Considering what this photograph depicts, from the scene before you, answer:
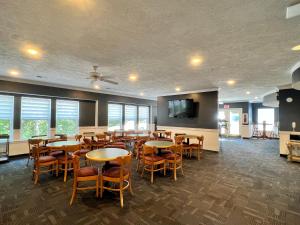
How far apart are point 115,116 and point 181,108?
3744 millimetres

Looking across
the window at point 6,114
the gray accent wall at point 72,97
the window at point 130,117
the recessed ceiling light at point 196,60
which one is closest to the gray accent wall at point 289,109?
the recessed ceiling light at point 196,60

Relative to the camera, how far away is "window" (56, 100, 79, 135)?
258 inches

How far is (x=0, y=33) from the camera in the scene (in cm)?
245

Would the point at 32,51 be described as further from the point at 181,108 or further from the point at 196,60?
the point at 181,108

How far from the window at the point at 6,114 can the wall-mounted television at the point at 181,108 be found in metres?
6.71

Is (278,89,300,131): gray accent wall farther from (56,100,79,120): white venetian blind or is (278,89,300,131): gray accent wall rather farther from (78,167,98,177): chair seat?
(56,100,79,120): white venetian blind

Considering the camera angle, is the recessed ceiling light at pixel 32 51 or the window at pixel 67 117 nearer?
the recessed ceiling light at pixel 32 51

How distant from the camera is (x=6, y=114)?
5.36m

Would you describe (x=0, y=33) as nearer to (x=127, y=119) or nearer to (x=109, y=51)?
(x=109, y=51)

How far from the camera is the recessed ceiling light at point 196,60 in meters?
3.38

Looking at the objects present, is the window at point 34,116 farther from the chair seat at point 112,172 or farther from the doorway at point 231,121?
the doorway at point 231,121

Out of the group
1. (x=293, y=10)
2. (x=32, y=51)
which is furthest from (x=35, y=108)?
(x=293, y=10)

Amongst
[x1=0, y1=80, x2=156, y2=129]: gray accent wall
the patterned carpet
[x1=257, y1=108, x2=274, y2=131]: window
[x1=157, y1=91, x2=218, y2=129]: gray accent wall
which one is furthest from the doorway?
the patterned carpet

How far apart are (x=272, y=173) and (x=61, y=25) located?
593 cm
